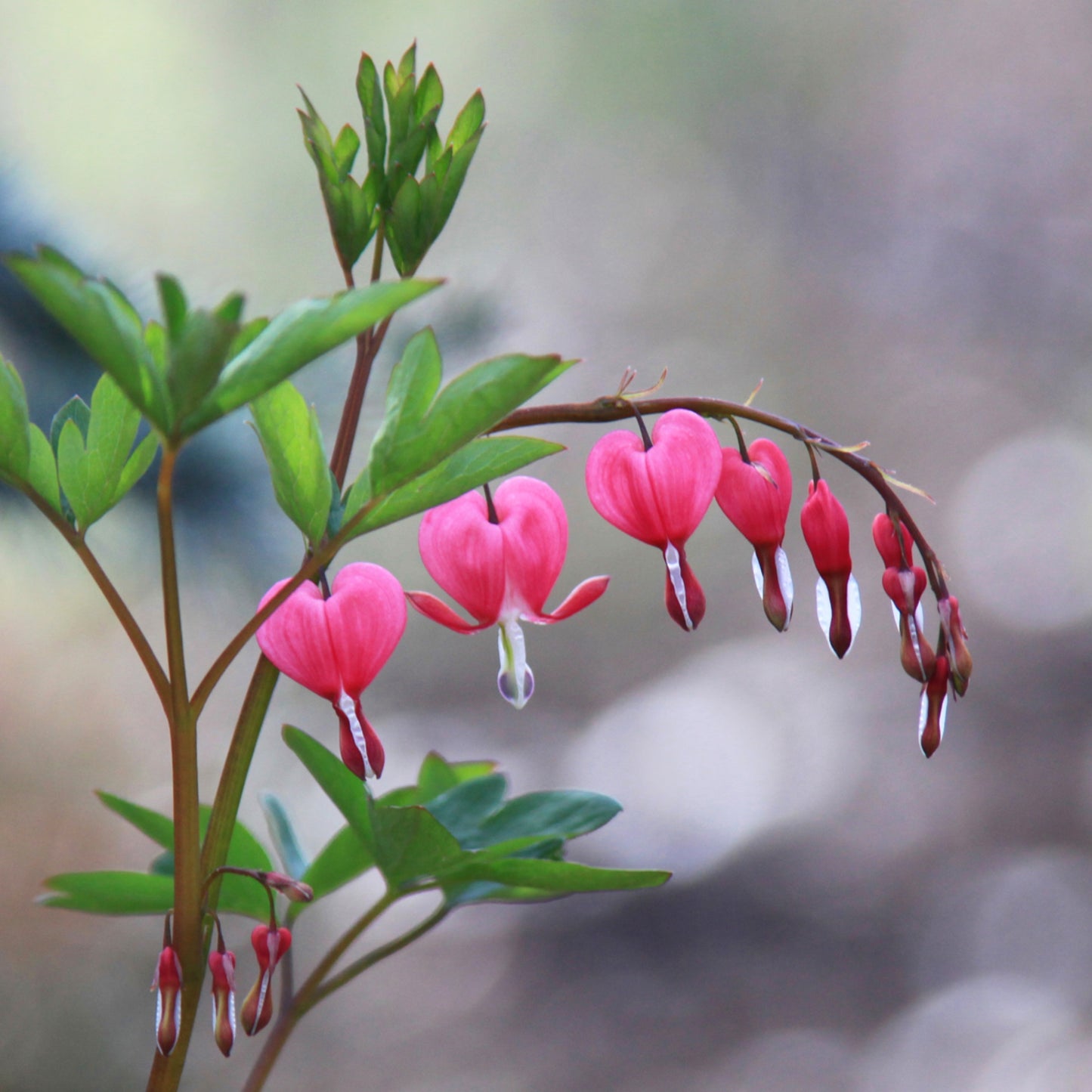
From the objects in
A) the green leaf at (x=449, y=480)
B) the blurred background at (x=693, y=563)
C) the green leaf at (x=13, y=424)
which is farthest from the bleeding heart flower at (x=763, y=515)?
the blurred background at (x=693, y=563)

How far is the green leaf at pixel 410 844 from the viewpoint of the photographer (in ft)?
1.69

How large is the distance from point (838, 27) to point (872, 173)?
537mm

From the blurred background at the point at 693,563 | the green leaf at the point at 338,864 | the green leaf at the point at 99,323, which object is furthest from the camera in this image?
the blurred background at the point at 693,563

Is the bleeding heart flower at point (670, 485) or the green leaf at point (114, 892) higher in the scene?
the bleeding heart flower at point (670, 485)

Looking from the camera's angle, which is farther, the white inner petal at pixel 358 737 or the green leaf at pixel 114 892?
the green leaf at pixel 114 892

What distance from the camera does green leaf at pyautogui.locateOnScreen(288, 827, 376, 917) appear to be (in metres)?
0.67

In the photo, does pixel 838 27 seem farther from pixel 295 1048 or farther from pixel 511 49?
pixel 295 1048

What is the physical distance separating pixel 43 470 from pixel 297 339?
0.19 metres

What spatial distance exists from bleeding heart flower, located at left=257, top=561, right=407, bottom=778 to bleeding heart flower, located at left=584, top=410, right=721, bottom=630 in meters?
0.12


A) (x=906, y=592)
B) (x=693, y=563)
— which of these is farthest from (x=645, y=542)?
(x=693, y=563)

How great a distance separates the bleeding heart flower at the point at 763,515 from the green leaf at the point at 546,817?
17 centimetres

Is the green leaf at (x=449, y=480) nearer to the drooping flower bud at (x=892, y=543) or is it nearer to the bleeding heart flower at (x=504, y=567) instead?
the bleeding heart flower at (x=504, y=567)

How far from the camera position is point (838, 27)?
3324 millimetres

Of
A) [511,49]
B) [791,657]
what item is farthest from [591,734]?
[511,49]
